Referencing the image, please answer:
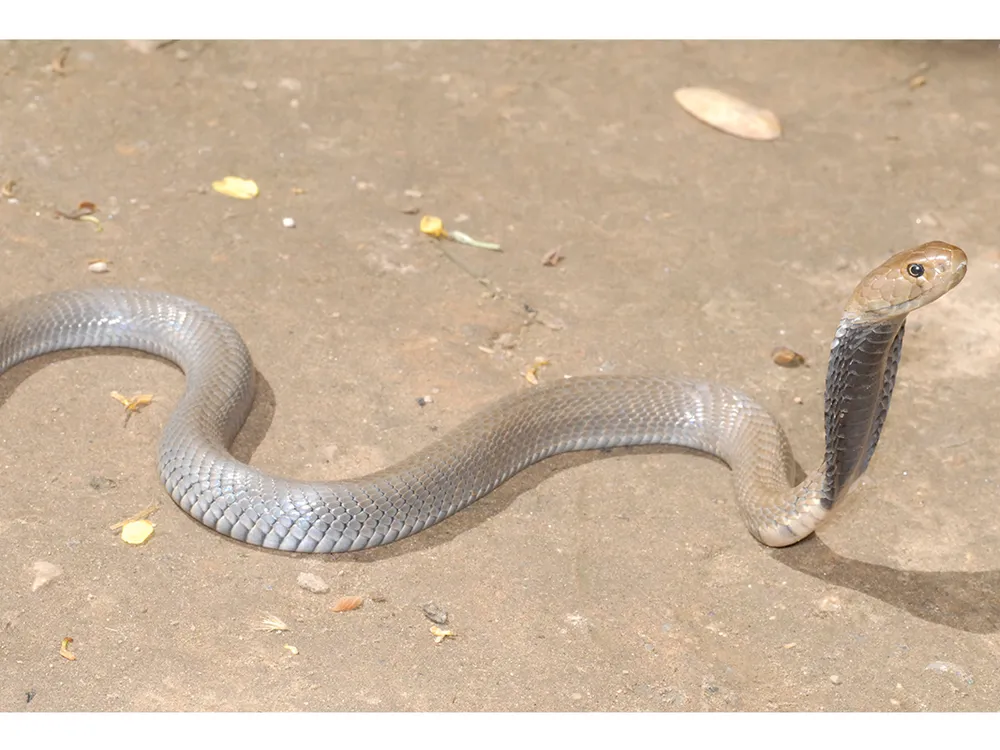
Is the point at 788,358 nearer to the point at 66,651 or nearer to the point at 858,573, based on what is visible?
the point at 858,573

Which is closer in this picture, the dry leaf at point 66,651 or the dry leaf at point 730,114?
the dry leaf at point 66,651

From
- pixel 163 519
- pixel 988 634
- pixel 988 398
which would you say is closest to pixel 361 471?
pixel 163 519

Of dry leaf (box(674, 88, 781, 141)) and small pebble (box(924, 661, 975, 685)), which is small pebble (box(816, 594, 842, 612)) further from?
dry leaf (box(674, 88, 781, 141))

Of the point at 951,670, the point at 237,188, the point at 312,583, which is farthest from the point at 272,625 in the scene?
the point at 237,188

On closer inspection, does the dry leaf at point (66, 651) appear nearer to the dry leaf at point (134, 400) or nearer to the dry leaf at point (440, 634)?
the dry leaf at point (440, 634)

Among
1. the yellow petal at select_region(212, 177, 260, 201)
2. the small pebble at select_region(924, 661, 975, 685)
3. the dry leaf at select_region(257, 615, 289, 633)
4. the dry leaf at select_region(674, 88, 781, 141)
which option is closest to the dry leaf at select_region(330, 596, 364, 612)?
the dry leaf at select_region(257, 615, 289, 633)

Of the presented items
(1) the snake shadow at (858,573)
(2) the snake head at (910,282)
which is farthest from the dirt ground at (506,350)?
(2) the snake head at (910,282)

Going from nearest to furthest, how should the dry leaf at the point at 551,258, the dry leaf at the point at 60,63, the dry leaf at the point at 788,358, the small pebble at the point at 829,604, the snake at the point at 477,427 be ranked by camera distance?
1. the snake at the point at 477,427
2. the small pebble at the point at 829,604
3. the dry leaf at the point at 788,358
4. the dry leaf at the point at 551,258
5. the dry leaf at the point at 60,63

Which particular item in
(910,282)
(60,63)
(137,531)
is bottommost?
(60,63)
